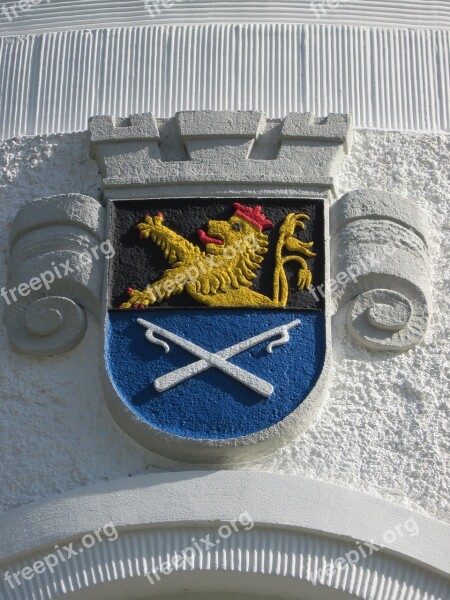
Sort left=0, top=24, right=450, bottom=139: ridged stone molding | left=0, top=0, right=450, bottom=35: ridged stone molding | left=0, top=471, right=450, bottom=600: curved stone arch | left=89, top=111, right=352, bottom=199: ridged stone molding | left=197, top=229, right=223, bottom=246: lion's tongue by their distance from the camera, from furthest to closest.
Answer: left=0, top=0, right=450, bottom=35: ridged stone molding → left=0, top=24, right=450, bottom=139: ridged stone molding → left=89, top=111, right=352, bottom=199: ridged stone molding → left=197, top=229, right=223, bottom=246: lion's tongue → left=0, top=471, right=450, bottom=600: curved stone arch

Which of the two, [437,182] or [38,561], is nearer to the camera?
[38,561]

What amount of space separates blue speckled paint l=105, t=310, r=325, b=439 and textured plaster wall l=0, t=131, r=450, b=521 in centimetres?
13

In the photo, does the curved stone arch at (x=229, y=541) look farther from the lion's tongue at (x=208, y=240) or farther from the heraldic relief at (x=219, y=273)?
the lion's tongue at (x=208, y=240)

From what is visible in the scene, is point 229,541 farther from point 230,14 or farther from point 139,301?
point 230,14

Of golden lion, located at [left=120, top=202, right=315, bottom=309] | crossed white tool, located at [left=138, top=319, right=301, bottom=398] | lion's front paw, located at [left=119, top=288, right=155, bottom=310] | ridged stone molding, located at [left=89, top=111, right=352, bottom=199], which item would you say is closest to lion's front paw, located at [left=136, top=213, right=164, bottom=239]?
golden lion, located at [left=120, top=202, right=315, bottom=309]

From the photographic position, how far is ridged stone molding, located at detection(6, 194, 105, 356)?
5.29 metres

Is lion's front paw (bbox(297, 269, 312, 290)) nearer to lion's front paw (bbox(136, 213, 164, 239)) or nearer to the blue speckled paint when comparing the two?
the blue speckled paint

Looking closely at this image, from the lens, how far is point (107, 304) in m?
5.26

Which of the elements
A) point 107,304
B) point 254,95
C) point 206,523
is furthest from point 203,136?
point 206,523

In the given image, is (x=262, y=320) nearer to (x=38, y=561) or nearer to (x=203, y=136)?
(x=203, y=136)

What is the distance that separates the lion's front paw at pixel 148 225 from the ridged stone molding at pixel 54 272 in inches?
6.5

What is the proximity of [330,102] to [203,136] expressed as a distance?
2.18 ft

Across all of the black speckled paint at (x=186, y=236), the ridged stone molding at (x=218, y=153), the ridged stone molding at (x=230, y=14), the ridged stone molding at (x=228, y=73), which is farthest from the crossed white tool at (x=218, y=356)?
the ridged stone molding at (x=230, y=14)

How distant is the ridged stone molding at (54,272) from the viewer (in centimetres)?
529
